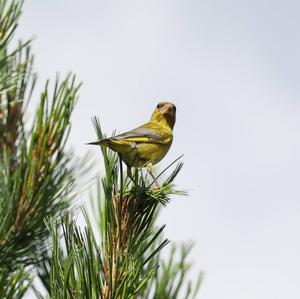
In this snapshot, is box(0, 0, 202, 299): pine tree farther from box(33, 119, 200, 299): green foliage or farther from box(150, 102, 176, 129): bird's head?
box(150, 102, 176, 129): bird's head

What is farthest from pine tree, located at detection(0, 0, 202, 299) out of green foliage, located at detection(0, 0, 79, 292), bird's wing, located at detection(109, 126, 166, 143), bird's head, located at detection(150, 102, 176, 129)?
bird's head, located at detection(150, 102, 176, 129)

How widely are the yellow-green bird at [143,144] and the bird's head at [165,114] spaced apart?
0.19 ft

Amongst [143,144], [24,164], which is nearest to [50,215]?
[24,164]

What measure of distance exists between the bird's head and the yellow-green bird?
6 centimetres

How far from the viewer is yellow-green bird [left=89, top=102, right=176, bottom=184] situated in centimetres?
442

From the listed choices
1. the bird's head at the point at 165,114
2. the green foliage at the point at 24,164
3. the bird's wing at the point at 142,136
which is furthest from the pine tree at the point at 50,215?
the bird's head at the point at 165,114

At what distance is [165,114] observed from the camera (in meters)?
6.95

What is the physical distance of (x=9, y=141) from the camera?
306 centimetres

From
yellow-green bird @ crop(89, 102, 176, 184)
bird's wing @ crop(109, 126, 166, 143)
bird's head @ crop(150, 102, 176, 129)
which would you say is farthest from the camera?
bird's head @ crop(150, 102, 176, 129)

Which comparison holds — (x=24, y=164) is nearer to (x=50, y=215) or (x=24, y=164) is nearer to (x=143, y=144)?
(x=50, y=215)

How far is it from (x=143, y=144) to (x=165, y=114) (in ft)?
5.77

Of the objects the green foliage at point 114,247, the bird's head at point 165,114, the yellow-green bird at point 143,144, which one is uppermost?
the bird's head at point 165,114

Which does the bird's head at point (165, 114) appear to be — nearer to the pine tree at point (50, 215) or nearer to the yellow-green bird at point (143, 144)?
the yellow-green bird at point (143, 144)

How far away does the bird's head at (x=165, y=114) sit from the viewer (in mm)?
6914
